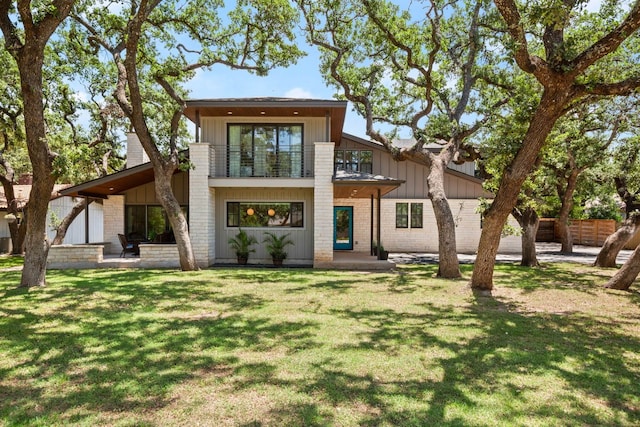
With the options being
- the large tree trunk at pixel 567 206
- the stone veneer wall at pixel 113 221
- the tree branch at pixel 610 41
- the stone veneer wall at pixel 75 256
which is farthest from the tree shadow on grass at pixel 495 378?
the stone veneer wall at pixel 113 221

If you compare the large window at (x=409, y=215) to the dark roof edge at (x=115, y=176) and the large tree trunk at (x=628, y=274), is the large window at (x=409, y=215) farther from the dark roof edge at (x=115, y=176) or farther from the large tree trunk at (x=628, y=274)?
the dark roof edge at (x=115, y=176)

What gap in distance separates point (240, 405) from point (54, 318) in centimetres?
486

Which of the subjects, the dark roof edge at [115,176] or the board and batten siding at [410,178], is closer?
the dark roof edge at [115,176]

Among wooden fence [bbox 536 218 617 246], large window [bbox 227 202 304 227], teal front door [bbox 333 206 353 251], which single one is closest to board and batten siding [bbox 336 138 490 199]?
teal front door [bbox 333 206 353 251]

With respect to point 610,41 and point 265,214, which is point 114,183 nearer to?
point 265,214

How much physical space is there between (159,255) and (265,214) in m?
4.10

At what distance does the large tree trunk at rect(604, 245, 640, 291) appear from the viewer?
31.8 ft

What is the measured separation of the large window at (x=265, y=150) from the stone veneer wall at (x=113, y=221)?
19.2 ft

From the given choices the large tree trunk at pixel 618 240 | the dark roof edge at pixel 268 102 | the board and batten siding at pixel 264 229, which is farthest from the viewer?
the board and batten siding at pixel 264 229

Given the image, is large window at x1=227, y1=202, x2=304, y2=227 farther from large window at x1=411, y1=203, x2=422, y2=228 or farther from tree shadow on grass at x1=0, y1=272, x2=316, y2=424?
large window at x1=411, y1=203, x2=422, y2=228

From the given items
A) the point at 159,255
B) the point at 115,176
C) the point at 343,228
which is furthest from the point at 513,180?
the point at 115,176

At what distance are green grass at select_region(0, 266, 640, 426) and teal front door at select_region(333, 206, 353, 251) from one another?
1031cm

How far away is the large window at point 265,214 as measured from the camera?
1550 cm

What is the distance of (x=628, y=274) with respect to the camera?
32.1ft
